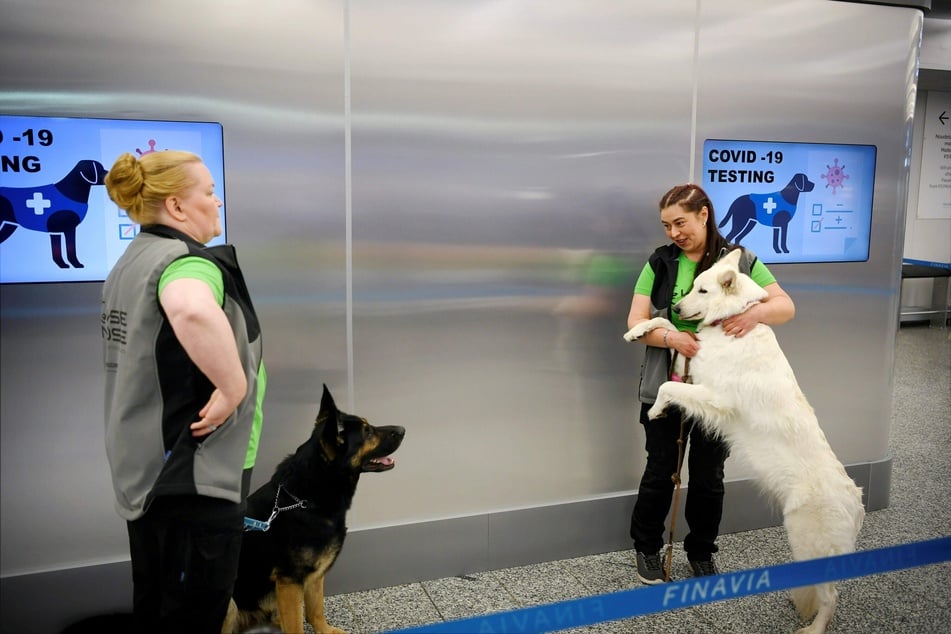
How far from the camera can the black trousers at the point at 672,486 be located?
129 inches

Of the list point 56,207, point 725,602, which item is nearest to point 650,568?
point 725,602

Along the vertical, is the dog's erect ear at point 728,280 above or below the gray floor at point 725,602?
above

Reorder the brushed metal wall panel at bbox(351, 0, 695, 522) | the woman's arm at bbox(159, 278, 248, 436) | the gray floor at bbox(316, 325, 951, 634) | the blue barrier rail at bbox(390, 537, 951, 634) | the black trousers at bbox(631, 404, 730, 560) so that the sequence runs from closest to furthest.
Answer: the woman's arm at bbox(159, 278, 248, 436)
the blue barrier rail at bbox(390, 537, 951, 634)
the gray floor at bbox(316, 325, 951, 634)
the brushed metal wall panel at bbox(351, 0, 695, 522)
the black trousers at bbox(631, 404, 730, 560)

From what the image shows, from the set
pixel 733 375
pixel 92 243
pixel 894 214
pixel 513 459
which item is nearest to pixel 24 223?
pixel 92 243

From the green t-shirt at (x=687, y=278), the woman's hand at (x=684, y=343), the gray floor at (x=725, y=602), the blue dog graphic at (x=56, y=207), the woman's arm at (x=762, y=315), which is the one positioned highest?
the blue dog graphic at (x=56, y=207)

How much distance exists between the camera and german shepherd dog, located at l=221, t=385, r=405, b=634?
2463 millimetres

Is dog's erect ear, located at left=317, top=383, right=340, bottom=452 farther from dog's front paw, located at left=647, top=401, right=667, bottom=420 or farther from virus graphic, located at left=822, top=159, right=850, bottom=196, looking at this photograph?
virus graphic, located at left=822, top=159, right=850, bottom=196

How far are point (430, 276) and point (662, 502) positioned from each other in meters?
1.48

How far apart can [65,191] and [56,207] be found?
0.07 metres

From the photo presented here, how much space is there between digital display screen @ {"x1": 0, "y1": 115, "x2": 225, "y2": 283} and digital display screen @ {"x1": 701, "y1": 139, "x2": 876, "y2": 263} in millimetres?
2557

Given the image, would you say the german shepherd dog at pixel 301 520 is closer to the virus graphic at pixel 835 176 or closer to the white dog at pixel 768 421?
the white dog at pixel 768 421

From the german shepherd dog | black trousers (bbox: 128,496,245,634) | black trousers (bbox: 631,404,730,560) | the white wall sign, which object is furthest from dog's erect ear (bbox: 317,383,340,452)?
the white wall sign

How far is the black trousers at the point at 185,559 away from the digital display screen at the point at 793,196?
9.44ft

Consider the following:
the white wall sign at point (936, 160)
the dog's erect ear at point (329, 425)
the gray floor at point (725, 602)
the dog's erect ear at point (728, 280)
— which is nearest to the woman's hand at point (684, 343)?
the dog's erect ear at point (728, 280)
